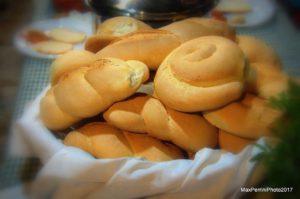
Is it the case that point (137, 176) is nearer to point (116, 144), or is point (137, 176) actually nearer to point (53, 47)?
point (116, 144)

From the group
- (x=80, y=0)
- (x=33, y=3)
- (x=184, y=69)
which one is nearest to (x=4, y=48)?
(x=33, y=3)

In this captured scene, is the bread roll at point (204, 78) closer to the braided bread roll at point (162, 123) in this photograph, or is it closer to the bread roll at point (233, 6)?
the braided bread roll at point (162, 123)

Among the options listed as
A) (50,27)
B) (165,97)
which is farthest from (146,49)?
(50,27)

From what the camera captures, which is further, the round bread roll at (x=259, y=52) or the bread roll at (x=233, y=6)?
the bread roll at (x=233, y=6)

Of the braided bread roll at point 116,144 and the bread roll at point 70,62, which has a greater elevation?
the bread roll at point 70,62

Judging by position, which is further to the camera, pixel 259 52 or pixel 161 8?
pixel 161 8

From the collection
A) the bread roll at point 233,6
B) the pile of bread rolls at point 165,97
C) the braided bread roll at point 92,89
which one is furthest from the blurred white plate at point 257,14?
the braided bread roll at point 92,89

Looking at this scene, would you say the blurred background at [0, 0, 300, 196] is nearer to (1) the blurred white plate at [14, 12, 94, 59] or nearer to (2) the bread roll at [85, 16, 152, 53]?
(1) the blurred white plate at [14, 12, 94, 59]
